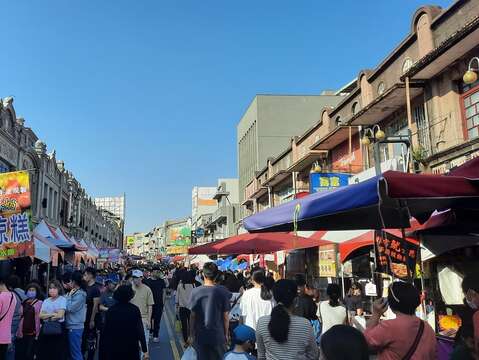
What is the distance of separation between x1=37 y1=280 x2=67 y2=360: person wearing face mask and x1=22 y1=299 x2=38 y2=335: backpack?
37 centimetres

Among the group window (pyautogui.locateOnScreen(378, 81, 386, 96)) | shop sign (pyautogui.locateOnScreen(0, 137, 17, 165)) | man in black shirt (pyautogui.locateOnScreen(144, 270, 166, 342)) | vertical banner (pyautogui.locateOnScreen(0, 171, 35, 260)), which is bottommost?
man in black shirt (pyautogui.locateOnScreen(144, 270, 166, 342))

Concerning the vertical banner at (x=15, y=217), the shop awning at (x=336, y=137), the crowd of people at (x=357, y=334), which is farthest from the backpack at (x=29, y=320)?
the shop awning at (x=336, y=137)


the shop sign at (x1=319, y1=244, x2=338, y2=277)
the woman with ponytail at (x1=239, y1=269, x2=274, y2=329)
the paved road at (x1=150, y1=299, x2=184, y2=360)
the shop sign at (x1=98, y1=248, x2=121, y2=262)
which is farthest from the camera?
the shop sign at (x1=98, y1=248, x2=121, y2=262)

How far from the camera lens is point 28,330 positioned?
7863 millimetres

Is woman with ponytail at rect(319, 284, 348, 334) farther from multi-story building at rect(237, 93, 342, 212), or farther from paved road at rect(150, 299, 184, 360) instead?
multi-story building at rect(237, 93, 342, 212)

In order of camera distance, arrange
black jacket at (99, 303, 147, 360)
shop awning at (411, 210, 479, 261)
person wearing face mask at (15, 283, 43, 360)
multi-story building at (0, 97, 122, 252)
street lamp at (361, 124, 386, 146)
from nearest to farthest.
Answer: black jacket at (99, 303, 147, 360) → shop awning at (411, 210, 479, 261) → person wearing face mask at (15, 283, 43, 360) → street lamp at (361, 124, 386, 146) → multi-story building at (0, 97, 122, 252)

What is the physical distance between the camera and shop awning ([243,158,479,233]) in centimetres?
362

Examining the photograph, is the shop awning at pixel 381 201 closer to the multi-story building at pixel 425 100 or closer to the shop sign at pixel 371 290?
the shop sign at pixel 371 290

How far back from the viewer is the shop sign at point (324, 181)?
19.1 m

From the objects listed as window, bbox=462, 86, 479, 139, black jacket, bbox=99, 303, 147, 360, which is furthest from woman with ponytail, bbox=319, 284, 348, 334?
window, bbox=462, 86, 479, 139

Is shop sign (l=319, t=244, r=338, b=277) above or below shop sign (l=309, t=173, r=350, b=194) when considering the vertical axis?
below

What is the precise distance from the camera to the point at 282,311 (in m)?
4.14

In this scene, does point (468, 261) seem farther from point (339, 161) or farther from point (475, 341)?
point (339, 161)

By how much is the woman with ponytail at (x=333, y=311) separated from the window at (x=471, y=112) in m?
9.36
